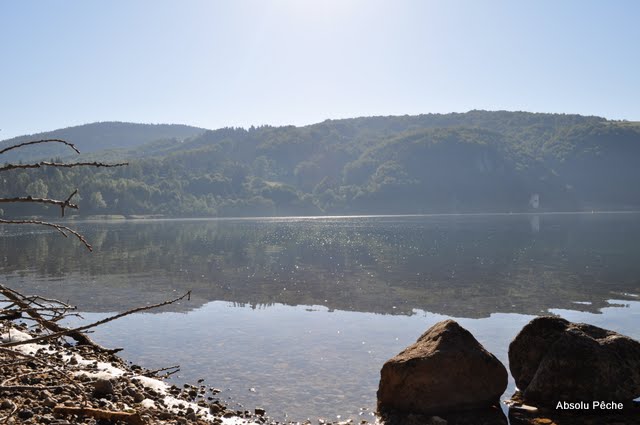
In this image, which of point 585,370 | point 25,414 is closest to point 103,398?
point 25,414

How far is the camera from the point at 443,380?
1255 cm

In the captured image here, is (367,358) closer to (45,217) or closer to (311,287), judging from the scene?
(311,287)

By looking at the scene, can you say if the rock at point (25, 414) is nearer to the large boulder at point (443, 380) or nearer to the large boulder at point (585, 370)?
the large boulder at point (443, 380)

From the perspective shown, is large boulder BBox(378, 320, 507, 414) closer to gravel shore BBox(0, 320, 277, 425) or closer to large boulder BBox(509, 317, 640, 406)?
large boulder BBox(509, 317, 640, 406)

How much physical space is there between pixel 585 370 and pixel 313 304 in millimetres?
16561

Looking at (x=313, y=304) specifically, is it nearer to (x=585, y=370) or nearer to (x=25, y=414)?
(x=585, y=370)

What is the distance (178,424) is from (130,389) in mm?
2171

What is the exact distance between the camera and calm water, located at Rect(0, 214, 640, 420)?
15.3m

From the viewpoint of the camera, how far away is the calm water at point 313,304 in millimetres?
15320

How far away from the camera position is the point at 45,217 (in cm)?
16888

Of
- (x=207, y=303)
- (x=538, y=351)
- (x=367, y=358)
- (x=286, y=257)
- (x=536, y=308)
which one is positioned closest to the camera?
(x=538, y=351)

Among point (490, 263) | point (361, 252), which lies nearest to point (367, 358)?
point (490, 263)

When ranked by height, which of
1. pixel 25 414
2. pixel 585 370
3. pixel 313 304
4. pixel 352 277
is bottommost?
pixel 352 277

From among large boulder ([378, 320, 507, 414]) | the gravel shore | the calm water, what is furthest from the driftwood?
large boulder ([378, 320, 507, 414])
